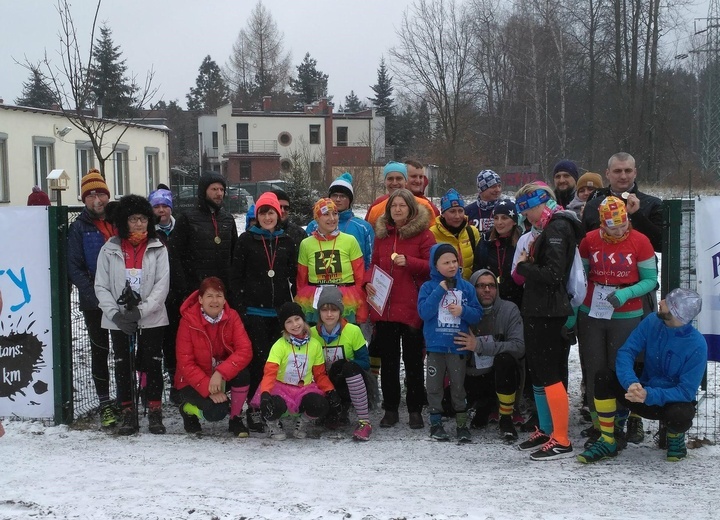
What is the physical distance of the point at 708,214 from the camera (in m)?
5.36

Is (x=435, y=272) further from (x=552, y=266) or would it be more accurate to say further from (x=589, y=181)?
(x=589, y=181)

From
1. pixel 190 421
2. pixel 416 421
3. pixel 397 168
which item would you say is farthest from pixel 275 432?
pixel 397 168

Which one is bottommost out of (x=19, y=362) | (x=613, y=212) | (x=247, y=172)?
(x=19, y=362)

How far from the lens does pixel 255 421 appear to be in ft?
19.1

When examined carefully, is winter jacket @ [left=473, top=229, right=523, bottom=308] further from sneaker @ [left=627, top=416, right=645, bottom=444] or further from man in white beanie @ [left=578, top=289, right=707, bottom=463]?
sneaker @ [left=627, top=416, right=645, bottom=444]

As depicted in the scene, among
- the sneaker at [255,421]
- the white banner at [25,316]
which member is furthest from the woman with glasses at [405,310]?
the white banner at [25,316]

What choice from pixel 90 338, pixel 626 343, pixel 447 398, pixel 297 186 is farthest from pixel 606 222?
pixel 297 186

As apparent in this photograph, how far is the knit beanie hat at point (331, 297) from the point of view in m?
5.68

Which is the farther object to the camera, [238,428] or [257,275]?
[257,275]

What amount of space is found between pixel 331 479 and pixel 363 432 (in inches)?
34.0

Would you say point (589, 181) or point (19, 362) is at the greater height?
point (589, 181)

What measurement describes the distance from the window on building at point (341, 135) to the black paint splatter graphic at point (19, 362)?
55544mm

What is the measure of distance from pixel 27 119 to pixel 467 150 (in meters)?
17.3

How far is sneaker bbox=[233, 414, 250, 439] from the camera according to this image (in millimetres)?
5652
